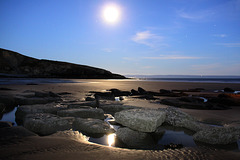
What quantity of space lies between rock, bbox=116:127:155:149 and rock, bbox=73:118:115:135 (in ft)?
1.31

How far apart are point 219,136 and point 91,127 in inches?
108

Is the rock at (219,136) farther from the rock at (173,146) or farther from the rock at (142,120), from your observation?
the rock at (142,120)

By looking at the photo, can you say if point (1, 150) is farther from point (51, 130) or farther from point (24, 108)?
point (24, 108)

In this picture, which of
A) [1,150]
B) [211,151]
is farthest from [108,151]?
[211,151]

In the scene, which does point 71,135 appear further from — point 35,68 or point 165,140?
point 35,68

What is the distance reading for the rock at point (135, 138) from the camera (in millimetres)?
3016

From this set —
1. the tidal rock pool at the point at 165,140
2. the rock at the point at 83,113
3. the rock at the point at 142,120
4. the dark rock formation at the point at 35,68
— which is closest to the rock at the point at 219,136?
the tidal rock pool at the point at 165,140

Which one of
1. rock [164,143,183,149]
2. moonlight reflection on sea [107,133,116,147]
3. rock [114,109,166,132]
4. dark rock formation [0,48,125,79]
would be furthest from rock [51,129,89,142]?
dark rock formation [0,48,125,79]

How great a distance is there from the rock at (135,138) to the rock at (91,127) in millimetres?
399

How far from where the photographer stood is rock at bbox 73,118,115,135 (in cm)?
363

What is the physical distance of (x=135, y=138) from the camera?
10.6 ft

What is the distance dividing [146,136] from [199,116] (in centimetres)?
280

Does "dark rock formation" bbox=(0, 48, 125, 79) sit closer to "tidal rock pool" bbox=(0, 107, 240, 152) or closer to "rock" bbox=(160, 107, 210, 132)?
"rock" bbox=(160, 107, 210, 132)

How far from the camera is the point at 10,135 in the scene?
2824 mm
